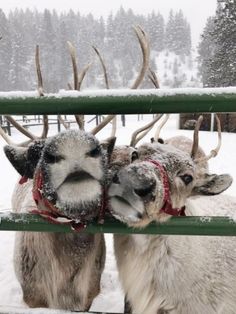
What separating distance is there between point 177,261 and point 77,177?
1.04 meters

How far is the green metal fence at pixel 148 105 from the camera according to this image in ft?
5.51

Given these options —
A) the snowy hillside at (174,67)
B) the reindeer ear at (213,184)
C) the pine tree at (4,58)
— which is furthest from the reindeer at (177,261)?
the snowy hillside at (174,67)

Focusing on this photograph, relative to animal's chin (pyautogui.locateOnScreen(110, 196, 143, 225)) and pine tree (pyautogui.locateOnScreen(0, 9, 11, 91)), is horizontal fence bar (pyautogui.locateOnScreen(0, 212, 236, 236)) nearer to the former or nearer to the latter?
animal's chin (pyautogui.locateOnScreen(110, 196, 143, 225))

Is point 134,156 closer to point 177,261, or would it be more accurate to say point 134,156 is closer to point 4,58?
point 177,261

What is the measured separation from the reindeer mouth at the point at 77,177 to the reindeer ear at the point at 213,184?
93 cm

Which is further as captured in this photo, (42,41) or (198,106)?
(42,41)

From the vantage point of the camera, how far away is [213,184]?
249cm

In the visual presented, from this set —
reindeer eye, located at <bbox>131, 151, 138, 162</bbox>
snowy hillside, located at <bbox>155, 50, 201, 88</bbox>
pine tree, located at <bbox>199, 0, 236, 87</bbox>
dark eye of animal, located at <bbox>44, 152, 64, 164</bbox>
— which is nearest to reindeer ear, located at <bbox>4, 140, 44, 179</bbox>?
dark eye of animal, located at <bbox>44, 152, 64, 164</bbox>

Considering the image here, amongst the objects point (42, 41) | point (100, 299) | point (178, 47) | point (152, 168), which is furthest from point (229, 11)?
point (178, 47)

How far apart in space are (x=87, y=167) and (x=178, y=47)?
119 metres

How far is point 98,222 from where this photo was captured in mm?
1864

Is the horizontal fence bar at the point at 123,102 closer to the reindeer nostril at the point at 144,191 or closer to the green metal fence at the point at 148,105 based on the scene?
the green metal fence at the point at 148,105

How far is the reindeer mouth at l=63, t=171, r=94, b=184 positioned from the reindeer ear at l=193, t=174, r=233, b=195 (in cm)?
93

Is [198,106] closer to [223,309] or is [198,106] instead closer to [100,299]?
[223,309]
